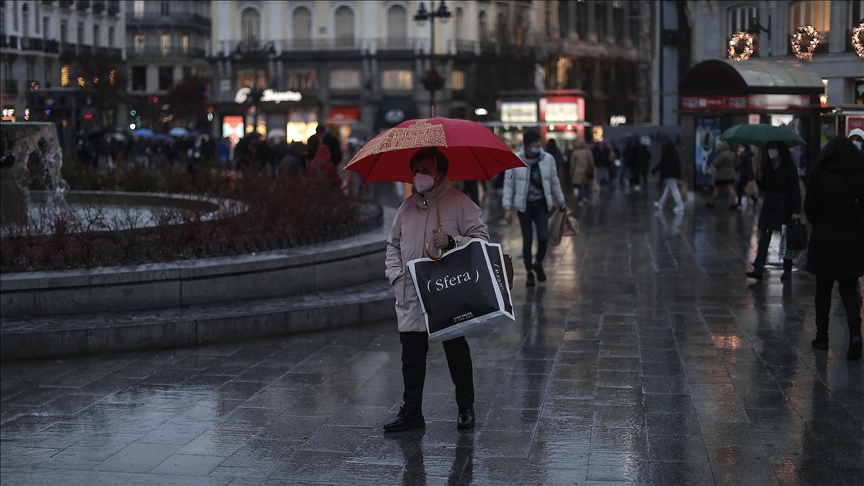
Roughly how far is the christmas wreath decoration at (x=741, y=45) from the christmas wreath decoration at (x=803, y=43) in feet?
10.6

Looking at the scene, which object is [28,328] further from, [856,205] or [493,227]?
[493,227]

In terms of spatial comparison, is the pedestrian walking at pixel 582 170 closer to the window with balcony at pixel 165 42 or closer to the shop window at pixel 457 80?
the shop window at pixel 457 80

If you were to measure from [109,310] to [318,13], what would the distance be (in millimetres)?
55858

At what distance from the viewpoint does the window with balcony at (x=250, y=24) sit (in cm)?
6494

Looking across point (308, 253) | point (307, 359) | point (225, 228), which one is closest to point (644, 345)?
point (307, 359)

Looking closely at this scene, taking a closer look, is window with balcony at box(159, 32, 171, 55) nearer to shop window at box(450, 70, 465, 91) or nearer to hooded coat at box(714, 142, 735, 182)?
shop window at box(450, 70, 465, 91)

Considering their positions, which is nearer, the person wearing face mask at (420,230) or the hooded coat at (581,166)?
the person wearing face mask at (420,230)

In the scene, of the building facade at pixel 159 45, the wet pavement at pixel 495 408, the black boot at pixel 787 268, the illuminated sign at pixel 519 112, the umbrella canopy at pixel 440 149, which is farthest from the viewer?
the building facade at pixel 159 45

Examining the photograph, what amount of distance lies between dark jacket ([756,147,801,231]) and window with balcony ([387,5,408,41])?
5116 centimetres

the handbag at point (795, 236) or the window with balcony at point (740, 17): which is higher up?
the window with balcony at point (740, 17)

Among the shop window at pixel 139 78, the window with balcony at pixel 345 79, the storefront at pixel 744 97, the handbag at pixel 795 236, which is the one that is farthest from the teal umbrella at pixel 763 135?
the shop window at pixel 139 78

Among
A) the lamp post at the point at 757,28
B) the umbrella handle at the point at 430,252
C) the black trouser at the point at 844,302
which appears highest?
the lamp post at the point at 757,28

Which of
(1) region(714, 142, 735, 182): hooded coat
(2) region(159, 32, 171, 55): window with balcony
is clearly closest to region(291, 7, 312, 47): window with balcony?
(2) region(159, 32, 171, 55): window with balcony

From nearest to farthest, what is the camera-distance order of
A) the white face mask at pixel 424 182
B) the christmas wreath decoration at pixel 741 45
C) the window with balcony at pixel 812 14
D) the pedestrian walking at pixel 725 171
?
the white face mask at pixel 424 182
the pedestrian walking at pixel 725 171
the window with balcony at pixel 812 14
the christmas wreath decoration at pixel 741 45
